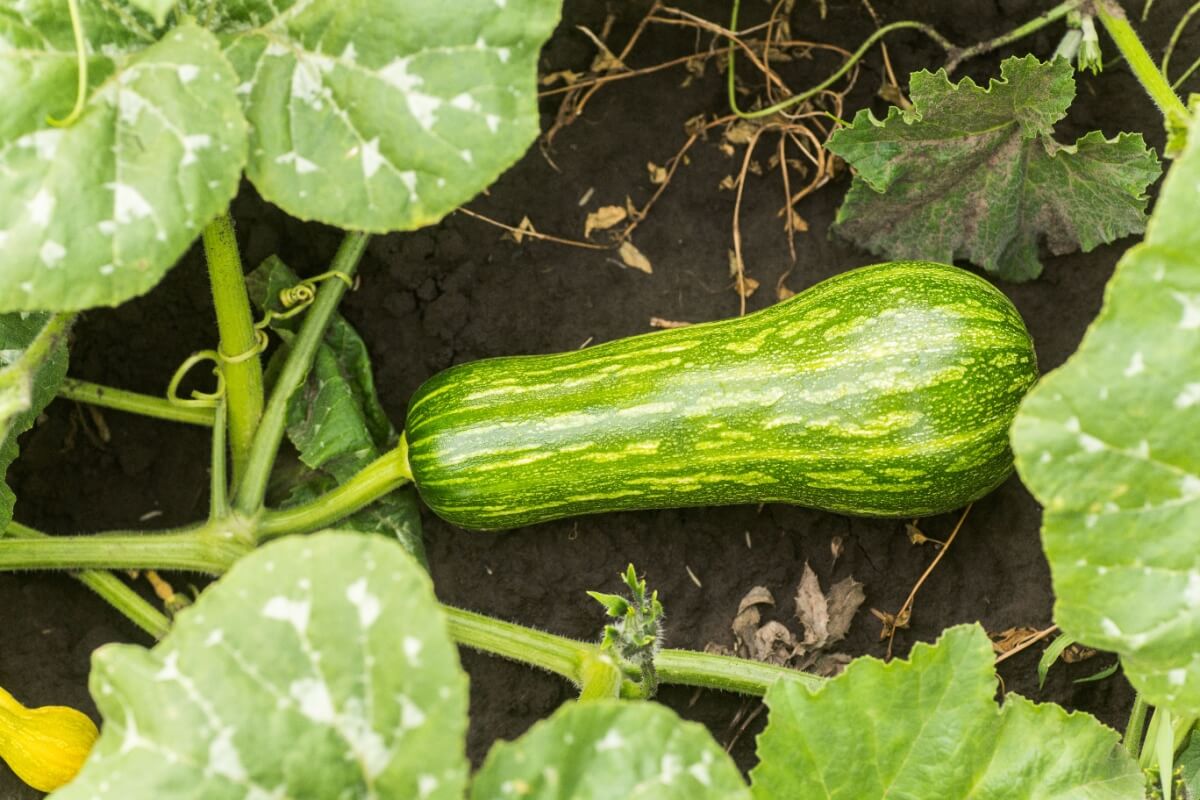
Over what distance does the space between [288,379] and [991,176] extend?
5.60ft

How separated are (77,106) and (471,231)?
132 centimetres

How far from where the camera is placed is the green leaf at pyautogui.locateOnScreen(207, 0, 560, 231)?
208 cm

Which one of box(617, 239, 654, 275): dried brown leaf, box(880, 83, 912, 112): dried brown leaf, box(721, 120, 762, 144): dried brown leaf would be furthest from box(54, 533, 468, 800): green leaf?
box(880, 83, 912, 112): dried brown leaf

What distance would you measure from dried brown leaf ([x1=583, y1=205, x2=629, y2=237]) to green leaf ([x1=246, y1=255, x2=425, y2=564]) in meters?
0.66

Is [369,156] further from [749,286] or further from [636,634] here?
[749,286]

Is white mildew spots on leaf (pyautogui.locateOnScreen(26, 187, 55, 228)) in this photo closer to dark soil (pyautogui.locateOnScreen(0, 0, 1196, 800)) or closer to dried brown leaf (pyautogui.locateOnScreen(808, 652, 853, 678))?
dark soil (pyautogui.locateOnScreen(0, 0, 1196, 800))

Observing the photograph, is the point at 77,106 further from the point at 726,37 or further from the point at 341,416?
the point at 726,37

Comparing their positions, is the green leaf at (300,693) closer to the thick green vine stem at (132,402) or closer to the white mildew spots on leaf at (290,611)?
the white mildew spots on leaf at (290,611)

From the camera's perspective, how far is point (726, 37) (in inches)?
126

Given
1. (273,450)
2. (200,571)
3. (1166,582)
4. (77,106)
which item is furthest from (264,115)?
(1166,582)

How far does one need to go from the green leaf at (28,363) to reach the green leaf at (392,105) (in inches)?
21.0

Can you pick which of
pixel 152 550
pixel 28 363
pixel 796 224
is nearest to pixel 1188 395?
pixel 796 224

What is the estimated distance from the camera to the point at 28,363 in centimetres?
218

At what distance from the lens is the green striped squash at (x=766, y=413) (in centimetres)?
258
